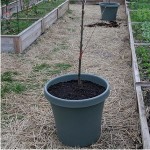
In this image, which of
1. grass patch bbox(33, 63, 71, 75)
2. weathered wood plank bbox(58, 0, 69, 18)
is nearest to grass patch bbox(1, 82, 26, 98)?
grass patch bbox(33, 63, 71, 75)

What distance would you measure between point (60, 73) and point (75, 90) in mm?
1992

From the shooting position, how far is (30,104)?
419 centimetres

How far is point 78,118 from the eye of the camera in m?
3.06

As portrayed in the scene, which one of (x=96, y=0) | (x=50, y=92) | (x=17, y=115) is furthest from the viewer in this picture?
(x=96, y=0)

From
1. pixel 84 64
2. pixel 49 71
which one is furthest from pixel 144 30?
pixel 49 71

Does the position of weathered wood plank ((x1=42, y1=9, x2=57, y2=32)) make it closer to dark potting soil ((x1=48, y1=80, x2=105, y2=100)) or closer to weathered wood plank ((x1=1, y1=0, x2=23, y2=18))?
weathered wood plank ((x1=1, y1=0, x2=23, y2=18))

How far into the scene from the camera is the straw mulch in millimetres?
3418

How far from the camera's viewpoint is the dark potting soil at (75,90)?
3.20 meters

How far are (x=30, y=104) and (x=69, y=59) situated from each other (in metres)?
2.03

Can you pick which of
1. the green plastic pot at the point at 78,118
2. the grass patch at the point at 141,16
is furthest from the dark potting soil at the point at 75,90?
the grass patch at the point at 141,16

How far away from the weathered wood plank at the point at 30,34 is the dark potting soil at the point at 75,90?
303cm

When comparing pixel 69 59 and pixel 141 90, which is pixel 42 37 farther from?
pixel 141 90

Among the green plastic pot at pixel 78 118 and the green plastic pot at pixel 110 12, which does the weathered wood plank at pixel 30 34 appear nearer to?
the green plastic pot at pixel 110 12

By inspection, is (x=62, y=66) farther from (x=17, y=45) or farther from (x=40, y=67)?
(x=17, y=45)
